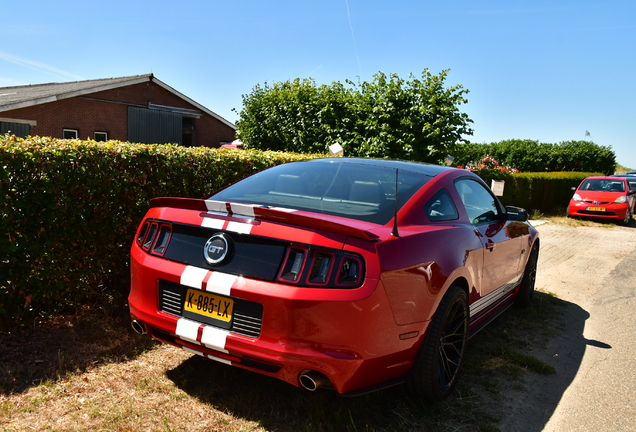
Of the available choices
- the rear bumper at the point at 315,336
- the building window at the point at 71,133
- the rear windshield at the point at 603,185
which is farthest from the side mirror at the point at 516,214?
the building window at the point at 71,133

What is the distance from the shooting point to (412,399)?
3463 mm

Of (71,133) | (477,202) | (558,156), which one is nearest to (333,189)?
(477,202)

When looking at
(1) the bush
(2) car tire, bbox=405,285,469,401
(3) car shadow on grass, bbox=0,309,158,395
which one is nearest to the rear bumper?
(2) car tire, bbox=405,285,469,401

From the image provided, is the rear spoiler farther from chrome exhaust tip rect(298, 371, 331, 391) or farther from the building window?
the building window

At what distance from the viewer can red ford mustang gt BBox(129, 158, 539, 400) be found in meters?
2.67

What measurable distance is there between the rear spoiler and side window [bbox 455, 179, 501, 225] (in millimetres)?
1573

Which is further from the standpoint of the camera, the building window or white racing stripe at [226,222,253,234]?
the building window

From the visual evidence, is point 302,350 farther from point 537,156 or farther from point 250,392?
point 537,156

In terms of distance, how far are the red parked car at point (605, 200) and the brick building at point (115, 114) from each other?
16306mm

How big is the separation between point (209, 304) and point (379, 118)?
13339 mm

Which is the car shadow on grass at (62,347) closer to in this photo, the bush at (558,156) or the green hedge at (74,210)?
the green hedge at (74,210)

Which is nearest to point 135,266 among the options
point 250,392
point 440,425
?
point 250,392

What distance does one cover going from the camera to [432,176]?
12.6 ft

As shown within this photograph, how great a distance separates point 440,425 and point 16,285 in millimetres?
3217
